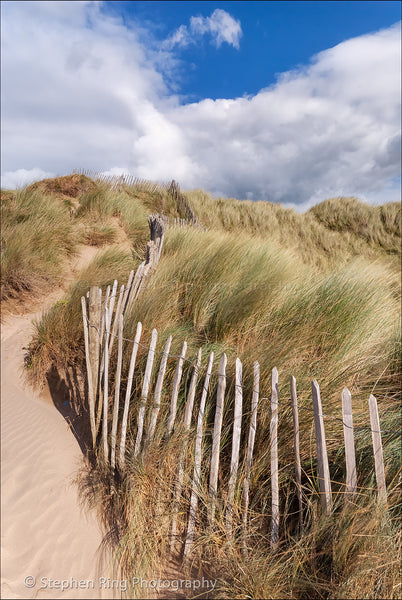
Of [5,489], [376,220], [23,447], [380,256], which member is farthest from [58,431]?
[376,220]

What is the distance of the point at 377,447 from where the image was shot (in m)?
1.52

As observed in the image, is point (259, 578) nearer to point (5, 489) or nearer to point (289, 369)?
point (289, 369)

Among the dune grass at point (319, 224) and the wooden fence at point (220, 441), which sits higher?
the dune grass at point (319, 224)

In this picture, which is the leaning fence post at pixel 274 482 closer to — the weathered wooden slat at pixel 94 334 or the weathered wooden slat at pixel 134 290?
the weathered wooden slat at pixel 94 334

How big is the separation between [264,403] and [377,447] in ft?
2.33

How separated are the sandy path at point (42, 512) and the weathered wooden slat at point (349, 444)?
57.4 inches

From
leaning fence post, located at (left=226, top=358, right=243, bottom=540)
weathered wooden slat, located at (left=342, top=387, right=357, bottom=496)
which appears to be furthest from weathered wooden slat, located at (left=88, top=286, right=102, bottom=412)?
weathered wooden slat, located at (left=342, top=387, right=357, bottom=496)

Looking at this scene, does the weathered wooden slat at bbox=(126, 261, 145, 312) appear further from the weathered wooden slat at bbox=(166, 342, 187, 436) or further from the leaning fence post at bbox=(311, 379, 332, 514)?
the leaning fence post at bbox=(311, 379, 332, 514)

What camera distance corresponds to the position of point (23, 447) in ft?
8.77

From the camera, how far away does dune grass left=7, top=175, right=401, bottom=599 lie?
1.50 metres

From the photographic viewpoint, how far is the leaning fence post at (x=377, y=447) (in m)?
1.49

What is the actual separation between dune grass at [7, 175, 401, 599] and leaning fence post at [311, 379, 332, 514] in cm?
7

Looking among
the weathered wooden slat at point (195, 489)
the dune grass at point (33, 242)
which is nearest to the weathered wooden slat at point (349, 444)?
the weathered wooden slat at point (195, 489)

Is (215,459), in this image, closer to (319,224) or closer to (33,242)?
(33,242)
